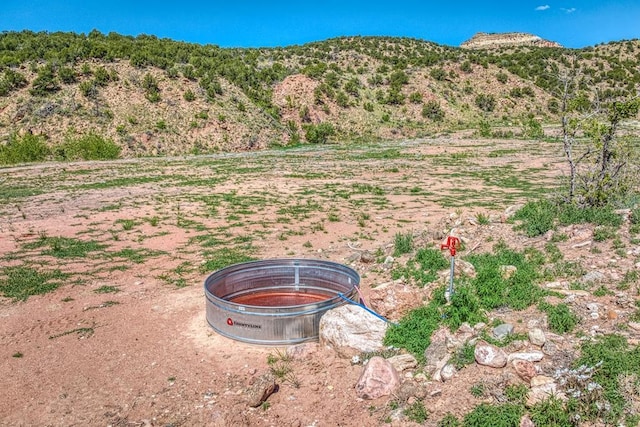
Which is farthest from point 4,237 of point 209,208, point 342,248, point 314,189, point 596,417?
point 596,417

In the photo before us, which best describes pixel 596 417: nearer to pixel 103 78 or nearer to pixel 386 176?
pixel 386 176

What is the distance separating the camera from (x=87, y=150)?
3453 centimetres

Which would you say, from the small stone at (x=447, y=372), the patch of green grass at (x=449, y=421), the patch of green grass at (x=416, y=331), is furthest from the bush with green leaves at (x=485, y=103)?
the patch of green grass at (x=449, y=421)

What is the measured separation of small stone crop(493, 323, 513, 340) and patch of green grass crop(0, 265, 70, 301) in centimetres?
735

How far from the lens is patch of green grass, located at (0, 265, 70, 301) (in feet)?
28.2

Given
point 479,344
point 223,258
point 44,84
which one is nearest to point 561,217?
point 479,344

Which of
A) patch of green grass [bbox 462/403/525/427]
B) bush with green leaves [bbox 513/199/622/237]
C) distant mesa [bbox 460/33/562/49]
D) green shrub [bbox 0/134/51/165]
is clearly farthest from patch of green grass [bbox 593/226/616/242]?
distant mesa [bbox 460/33/562/49]

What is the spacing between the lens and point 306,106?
49.4 meters

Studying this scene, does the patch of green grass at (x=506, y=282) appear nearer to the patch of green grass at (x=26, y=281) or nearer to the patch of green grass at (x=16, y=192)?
the patch of green grass at (x=26, y=281)

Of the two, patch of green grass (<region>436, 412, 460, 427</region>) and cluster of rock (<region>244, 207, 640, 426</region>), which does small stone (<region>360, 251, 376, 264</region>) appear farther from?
patch of green grass (<region>436, 412, 460, 427</region>)

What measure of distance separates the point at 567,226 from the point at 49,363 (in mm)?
8268

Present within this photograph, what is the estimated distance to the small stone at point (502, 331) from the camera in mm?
5406

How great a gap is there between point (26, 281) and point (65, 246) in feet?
8.36

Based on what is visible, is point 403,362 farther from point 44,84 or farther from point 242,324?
point 44,84
